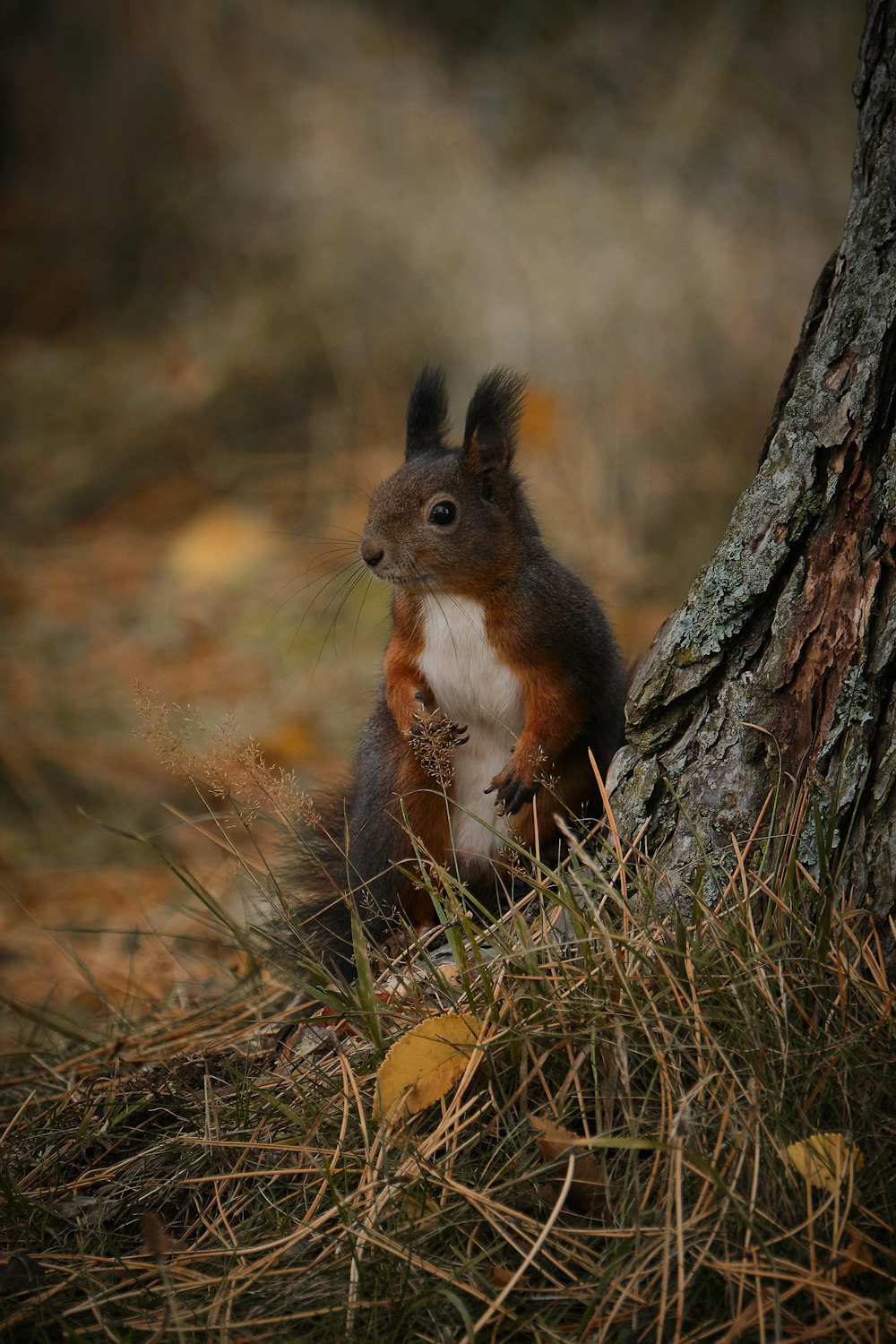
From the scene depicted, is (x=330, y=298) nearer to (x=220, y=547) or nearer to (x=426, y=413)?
(x=220, y=547)

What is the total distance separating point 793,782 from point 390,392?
368 centimetres

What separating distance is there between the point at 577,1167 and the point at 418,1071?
218 mm

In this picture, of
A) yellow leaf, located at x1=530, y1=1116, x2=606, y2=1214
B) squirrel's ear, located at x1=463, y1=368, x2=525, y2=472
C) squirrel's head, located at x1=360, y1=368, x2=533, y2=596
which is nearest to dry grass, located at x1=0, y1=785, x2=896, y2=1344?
yellow leaf, located at x1=530, y1=1116, x2=606, y2=1214

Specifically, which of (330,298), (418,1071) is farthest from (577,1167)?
(330,298)

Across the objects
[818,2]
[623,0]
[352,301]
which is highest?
[623,0]

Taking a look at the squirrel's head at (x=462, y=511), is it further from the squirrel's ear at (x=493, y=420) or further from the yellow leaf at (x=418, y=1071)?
the yellow leaf at (x=418, y=1071)

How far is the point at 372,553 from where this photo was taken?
83.6 inches

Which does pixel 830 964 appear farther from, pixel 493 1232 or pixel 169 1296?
pixel 169 1296

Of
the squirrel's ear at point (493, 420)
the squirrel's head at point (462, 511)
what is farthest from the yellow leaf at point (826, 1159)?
the squirrel's ear at point (493, 420)

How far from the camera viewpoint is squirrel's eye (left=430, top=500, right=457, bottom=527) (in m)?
2.13

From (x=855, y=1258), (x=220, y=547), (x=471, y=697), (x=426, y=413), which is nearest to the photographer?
(x=855, y=1258)

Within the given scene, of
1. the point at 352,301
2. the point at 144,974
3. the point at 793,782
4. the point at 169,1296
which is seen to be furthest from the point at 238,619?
the point at 169,1296

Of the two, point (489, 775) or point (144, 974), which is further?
point (144, 974)

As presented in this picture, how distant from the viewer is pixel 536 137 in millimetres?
5219
